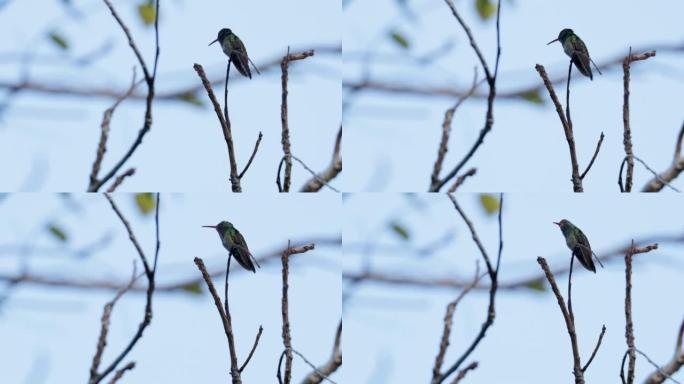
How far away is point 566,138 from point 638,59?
0.16 meters

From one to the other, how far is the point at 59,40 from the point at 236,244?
0.47 meters

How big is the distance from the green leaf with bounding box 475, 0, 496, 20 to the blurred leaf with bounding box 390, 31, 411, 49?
11 cm

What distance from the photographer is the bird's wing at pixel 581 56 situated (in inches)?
60.4

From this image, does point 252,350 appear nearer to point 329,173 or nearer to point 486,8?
point 329,173

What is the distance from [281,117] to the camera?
1.51m

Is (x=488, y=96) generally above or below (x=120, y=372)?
above

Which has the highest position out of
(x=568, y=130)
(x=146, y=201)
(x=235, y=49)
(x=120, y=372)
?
(x=235, y=49)

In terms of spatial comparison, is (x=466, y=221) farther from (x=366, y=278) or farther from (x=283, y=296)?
(x=283, y=296)

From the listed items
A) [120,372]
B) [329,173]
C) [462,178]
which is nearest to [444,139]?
[462,178]

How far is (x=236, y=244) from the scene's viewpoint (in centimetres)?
151

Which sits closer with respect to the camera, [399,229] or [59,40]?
[399,229]

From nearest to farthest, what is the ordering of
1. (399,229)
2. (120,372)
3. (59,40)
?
(120,372), (399,229), (59,40)

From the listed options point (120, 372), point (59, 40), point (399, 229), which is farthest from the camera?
point (59, 40)

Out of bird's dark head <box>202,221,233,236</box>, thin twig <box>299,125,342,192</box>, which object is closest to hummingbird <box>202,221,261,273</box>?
bird's dark head <box>202,221,233,236</box>
